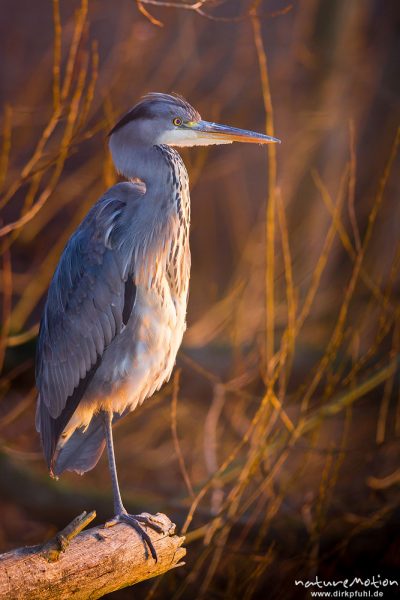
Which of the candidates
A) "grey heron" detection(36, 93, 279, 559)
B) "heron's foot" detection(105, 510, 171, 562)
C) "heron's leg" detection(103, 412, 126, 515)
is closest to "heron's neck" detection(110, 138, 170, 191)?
"grey heron" detection(36, 93, 279, 559)

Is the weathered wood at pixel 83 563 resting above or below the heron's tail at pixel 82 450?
below

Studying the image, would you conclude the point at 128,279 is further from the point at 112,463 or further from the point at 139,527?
the point at 139,527

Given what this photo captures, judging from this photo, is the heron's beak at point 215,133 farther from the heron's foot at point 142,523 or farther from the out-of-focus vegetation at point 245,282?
the heron's foot at point 142,523

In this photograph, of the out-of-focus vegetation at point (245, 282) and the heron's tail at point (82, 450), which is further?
the out-of-focus vegetation at point (245, 282)

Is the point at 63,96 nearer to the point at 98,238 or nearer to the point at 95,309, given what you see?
the point at 98,238

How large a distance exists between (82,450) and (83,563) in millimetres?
859

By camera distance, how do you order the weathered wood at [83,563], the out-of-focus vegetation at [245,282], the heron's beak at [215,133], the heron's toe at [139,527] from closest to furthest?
1. the weathered wood at [83,563]
2. the heron's toe at [139,527]
3. the heron's beak at [215,133]
4. the out-of-focus vegetation at [245,282]

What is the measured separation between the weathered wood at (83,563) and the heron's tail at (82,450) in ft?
1.63

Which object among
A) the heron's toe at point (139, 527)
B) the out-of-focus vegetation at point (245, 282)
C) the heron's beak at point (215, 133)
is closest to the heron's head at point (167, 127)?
the heron's beak at point (215, 133)

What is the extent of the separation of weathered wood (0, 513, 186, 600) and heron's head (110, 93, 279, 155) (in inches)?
47.7

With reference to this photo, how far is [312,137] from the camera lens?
6.28 m

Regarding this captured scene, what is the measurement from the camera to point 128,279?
9.57 feet

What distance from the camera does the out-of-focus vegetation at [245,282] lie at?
148 inches

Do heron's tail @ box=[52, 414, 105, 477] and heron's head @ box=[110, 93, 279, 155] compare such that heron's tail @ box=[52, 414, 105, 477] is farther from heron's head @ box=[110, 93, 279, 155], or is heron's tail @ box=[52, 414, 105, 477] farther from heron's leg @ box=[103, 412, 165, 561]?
heron's head @ box=[110, 93, 279, 155]
